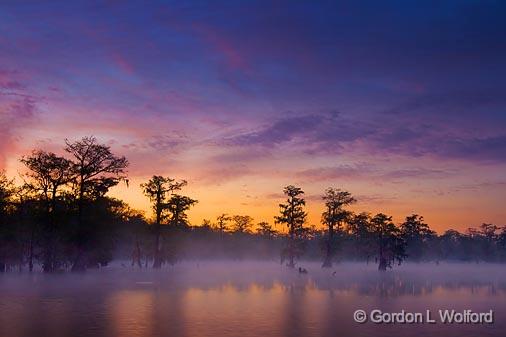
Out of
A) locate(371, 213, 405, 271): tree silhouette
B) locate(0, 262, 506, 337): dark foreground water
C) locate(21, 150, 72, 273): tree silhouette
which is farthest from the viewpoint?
locate(371, 213, 405, 271): tree silhouette

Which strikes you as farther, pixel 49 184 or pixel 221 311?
pixel 49 184

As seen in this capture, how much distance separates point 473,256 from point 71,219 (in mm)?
169996

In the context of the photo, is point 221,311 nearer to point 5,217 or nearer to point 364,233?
point 5,217

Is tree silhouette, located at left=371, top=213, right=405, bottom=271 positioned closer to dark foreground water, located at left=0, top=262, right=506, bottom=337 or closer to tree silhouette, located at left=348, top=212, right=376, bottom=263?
tree silhouette, located at left=348, top=212, right=376, bottom=263

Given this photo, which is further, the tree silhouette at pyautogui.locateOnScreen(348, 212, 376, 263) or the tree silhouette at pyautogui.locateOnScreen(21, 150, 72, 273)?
the tree silhouette at pyautogui.locateOnScreen(348, 212, 376, 263)

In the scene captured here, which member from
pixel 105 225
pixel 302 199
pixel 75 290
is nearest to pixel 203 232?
pixel 302 199

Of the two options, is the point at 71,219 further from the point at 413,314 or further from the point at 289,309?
the point at 413,314

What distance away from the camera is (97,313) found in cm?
2817

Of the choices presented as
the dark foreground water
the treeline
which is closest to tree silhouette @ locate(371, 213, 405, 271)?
the treeline

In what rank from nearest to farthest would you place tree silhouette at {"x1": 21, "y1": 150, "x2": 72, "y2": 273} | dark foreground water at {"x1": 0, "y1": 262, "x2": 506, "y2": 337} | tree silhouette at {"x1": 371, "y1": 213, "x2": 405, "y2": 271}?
dark foreground water at {"x1": 0, "y1": 262, "x2": 506, "y2": 337} < tree silhouette at {"x1": 21, "y1": 150, "x2": 72, "y2": 273} < tree silhouette at {"x1": 371, "y1": 213, "x2": 405, "y2": 271}

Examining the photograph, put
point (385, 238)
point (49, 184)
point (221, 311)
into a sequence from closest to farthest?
1. point (221, 311)
2. point (49, 184)
3. point (385, 238)

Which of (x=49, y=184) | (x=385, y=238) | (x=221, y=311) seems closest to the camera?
(x=221, y=311)

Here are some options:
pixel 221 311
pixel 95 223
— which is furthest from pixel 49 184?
pixel 221 311

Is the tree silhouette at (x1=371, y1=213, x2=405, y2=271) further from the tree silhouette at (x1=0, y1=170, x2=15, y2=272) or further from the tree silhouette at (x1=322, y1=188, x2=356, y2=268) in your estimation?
the tree silhouette at (x1=0, y1=170, x2=15, y2=272)
